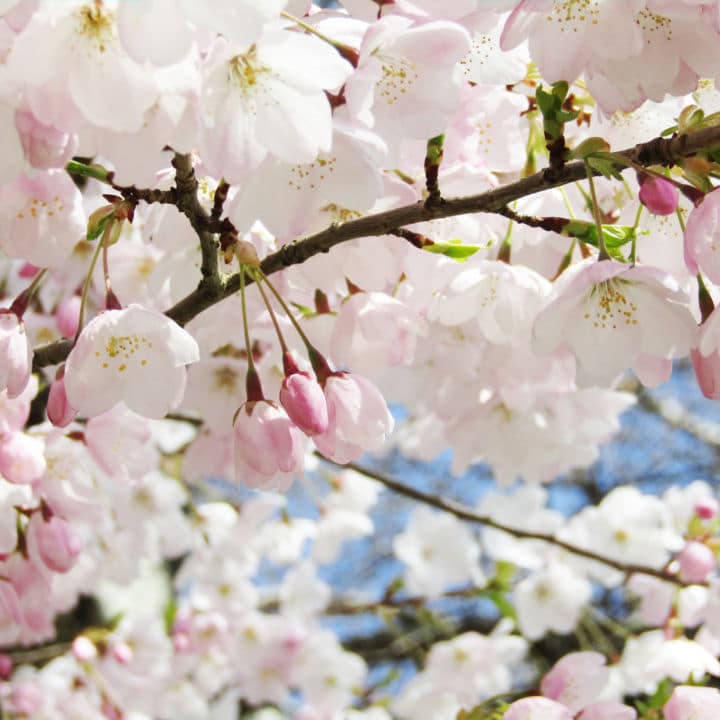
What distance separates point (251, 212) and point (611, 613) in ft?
17.0

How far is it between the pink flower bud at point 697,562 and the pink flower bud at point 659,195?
4.71ft

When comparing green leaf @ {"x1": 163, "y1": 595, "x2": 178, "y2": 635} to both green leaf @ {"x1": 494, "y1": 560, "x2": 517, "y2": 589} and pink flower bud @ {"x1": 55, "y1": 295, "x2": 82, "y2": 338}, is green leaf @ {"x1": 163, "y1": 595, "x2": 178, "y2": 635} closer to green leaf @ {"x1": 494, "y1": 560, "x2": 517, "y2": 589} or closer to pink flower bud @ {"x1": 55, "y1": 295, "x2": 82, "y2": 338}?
green leaf @ {"x1": 494, "y1": 560, "x2": 517, "y2": 589}

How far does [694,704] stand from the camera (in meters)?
1.39

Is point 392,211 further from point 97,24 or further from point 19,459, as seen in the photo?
point 19,459

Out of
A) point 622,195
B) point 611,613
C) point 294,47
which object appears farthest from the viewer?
point 611,613

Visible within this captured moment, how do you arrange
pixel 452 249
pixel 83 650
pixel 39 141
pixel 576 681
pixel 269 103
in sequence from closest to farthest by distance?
pixel 39 141, pixel 269 103, pixel 452 249, pixel 576 681, pixel 83 650

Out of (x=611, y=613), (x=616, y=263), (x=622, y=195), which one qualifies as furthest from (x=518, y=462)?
(x=611, y=613)

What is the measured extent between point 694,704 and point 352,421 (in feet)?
2.35

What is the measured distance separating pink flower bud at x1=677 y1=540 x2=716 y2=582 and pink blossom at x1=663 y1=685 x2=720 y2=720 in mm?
795

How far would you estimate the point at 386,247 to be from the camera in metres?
1.37

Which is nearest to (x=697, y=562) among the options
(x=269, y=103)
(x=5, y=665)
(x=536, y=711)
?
(x=536, y=711)


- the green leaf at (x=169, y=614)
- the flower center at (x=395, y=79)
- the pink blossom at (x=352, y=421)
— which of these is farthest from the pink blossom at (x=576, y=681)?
the green leaf at (x=169, y=614)

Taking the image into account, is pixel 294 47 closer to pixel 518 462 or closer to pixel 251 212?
pixel 251 212

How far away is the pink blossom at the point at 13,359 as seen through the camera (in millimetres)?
1052
